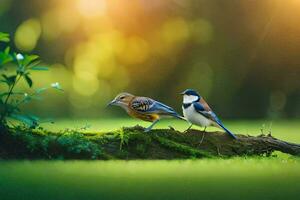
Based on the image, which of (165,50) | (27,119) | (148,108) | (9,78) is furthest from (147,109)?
(165,50)

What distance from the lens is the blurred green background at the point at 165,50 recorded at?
213 inches

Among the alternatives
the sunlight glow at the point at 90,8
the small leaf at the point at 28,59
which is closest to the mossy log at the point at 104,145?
the small leaf at the point at 28,59

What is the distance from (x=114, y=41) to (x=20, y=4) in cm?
122

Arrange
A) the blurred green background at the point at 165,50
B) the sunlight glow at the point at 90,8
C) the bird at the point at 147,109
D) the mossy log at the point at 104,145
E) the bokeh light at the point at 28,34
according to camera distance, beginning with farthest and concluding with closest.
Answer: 1. the bokeh light at the point at 28,34
2. the sunlight glow at the point at 90,8
3. the blurred green background at the point at 165,50
4. the bird at the point at 147,109
5. the mossy log at the point at 104,145

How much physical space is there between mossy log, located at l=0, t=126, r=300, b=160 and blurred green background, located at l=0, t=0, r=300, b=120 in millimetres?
1471

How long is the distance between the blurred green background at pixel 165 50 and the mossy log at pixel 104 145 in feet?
4.82

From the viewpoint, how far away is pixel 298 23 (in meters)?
Result: 5.29

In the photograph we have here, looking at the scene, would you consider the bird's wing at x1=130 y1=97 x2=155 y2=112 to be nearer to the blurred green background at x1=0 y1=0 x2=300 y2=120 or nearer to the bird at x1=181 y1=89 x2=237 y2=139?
the bird at x1=181 y1=89 x2=237 y2=139

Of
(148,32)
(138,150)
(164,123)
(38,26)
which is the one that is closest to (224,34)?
(148,32)

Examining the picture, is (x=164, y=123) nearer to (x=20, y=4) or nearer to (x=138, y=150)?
(x=138, y=150)

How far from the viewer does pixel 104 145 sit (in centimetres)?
360

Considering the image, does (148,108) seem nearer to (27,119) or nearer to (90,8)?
(27,119)

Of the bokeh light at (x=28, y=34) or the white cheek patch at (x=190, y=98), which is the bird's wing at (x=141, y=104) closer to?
the white cheek patch at (x=190, y=98)

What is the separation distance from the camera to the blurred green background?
5414 mm
